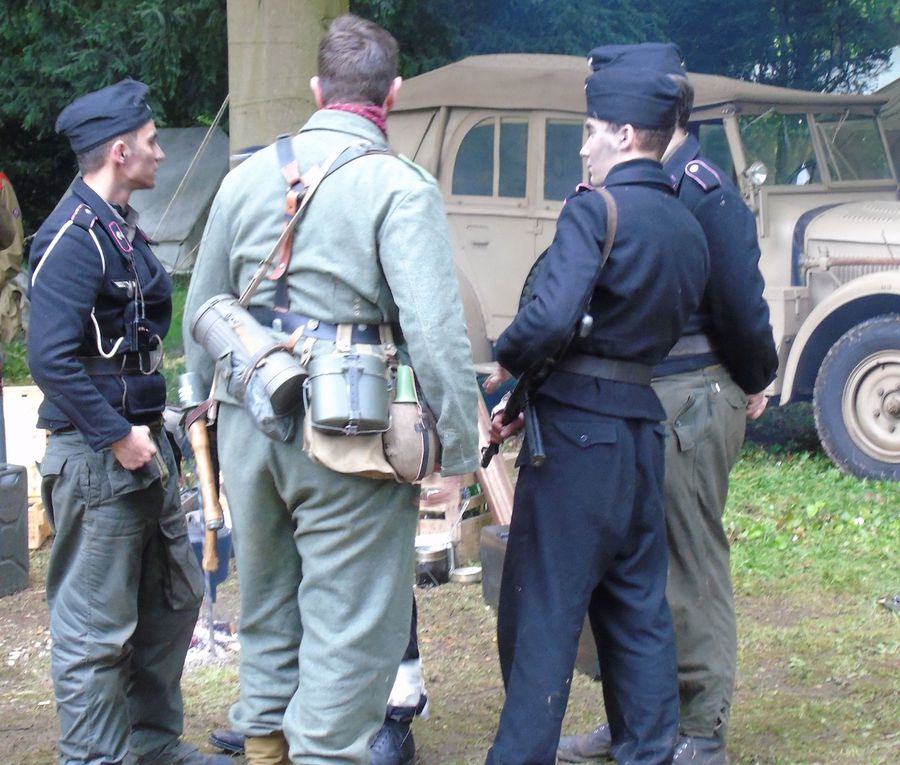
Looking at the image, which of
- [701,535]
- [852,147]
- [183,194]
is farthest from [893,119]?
[701,535]

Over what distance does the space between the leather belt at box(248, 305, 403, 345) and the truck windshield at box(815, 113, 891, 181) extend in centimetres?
574

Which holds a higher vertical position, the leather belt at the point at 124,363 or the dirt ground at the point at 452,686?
the leather belt at the point at 124,363

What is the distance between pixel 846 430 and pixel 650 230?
466 centimetres

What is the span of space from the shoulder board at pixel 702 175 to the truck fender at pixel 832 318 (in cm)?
411

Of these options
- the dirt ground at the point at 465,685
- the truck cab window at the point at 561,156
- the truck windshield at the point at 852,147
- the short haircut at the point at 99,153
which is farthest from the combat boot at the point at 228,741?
the truck windshield at the point at 852,147

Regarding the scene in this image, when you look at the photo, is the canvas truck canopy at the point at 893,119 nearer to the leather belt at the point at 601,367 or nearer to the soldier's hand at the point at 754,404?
the soldier's hand at the point at 754,404

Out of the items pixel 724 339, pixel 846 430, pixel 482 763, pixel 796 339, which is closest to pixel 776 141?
pixel 796 339

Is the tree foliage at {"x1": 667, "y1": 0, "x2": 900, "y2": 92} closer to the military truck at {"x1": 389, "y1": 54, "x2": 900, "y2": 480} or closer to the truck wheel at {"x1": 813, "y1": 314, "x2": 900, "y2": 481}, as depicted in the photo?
the military truck at {"x1": 389, "y1": 54, "x2": 900, "y2": 480}

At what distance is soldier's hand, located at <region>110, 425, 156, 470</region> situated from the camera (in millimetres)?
3205

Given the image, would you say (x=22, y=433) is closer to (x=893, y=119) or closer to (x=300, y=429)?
(x=300, y=429)

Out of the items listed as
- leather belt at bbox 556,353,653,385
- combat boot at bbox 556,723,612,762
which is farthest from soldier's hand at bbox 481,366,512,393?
combat boot at bbox 556,723,612,762

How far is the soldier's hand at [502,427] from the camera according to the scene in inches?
133

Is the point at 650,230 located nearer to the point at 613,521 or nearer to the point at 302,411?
the point at 613,521

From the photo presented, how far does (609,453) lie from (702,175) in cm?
Result: 82
